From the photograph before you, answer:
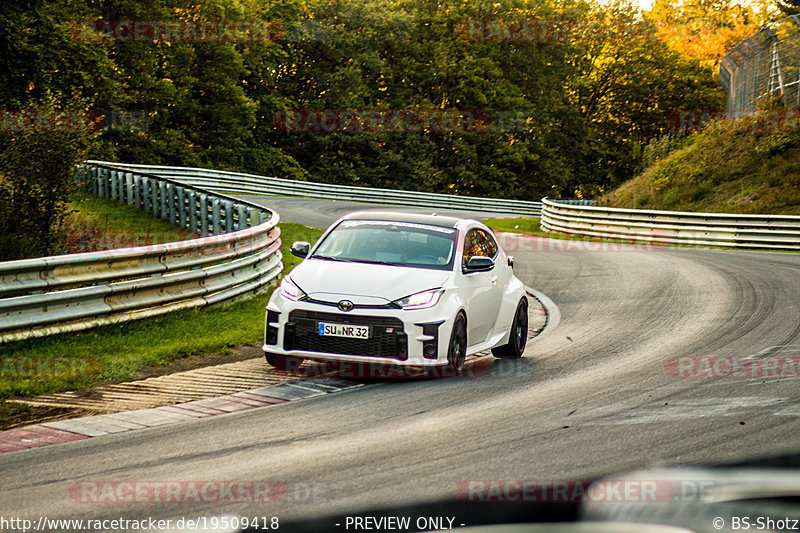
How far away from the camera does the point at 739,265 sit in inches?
801

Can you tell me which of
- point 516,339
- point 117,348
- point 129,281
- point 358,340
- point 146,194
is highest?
point 146,194

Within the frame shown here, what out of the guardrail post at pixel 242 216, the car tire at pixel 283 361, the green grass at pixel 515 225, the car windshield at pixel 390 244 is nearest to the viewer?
the car tire at pixel 283 361

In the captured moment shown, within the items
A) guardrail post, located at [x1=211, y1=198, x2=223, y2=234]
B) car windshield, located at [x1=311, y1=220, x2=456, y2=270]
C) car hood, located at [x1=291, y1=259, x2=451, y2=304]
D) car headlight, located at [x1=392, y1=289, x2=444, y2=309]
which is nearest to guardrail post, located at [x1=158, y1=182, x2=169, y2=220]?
guardrail post, located at [x1=211, y1=198, x2=223, y2=234]

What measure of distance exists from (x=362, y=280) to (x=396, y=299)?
44 cm

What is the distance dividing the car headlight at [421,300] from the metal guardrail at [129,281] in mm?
3596

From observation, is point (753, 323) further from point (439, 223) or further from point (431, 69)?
point (431, 69)

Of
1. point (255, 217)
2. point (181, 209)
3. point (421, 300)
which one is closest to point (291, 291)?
point (421, 300)

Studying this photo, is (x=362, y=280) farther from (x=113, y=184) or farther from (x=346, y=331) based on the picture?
(x=113, y=184)

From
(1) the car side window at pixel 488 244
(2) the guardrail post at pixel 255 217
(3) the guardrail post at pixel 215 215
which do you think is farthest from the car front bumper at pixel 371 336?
(3) the guardrail post at pixel 215 215

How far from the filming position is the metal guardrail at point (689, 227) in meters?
26.4

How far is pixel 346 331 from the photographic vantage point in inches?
346

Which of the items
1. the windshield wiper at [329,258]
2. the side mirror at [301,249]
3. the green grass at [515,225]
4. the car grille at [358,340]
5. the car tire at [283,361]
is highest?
the side mirror at [301,249]

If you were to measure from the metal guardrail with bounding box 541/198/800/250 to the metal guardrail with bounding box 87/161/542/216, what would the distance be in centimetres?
1491

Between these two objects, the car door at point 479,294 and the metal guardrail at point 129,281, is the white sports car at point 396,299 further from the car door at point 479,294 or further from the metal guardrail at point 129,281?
the metal guardrail at point 129,281
